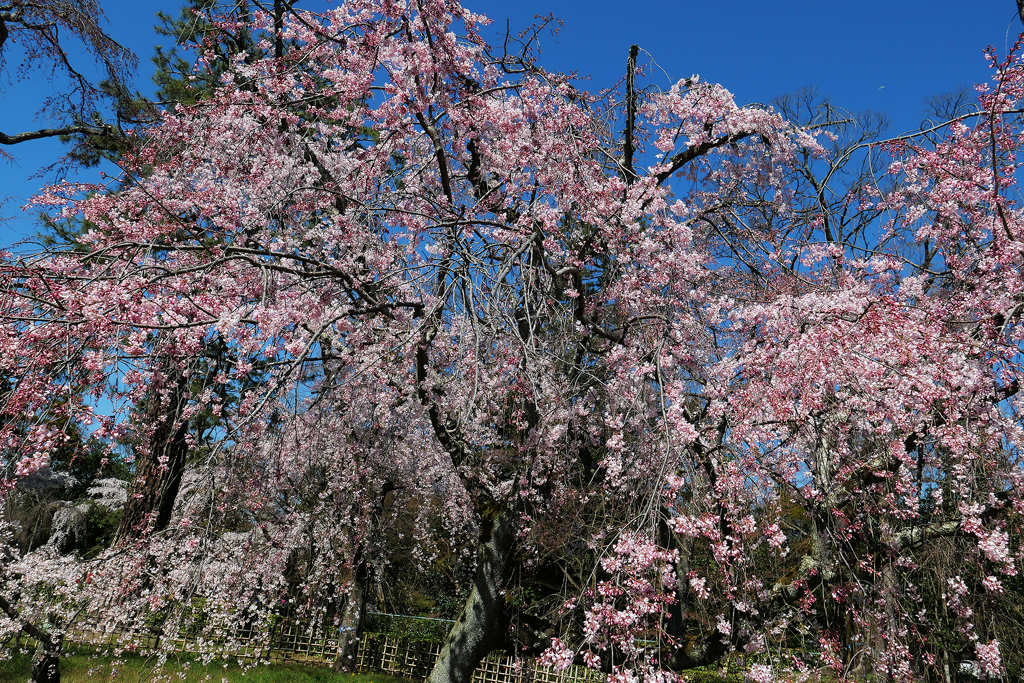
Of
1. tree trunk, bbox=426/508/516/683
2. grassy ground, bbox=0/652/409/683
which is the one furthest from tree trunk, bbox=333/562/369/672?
tree trunk, bbox=426/508/516/683

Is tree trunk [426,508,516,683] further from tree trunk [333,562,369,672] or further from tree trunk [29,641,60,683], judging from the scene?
tree trunk [333,562,369,672]

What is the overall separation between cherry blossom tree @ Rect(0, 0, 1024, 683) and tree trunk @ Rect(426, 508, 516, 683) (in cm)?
3

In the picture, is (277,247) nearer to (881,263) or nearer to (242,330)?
(242,330)

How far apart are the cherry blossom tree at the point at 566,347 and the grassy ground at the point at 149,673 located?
66.3 inches

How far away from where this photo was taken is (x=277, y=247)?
4.71 metres

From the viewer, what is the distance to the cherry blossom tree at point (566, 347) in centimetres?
393

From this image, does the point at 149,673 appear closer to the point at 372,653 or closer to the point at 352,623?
the point at 352,623

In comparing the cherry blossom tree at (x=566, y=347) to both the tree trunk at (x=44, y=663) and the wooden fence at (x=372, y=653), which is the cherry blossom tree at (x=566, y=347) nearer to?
the tree trunk at (x=44, y=663)

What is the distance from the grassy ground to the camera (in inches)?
306

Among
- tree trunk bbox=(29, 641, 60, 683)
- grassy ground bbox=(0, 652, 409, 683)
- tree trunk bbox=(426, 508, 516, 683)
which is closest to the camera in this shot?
tree trunk bbox=(426, 508, 516, 683)

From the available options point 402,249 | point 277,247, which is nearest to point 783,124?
point 402,249

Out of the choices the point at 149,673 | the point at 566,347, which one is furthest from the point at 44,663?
the point at 566,347

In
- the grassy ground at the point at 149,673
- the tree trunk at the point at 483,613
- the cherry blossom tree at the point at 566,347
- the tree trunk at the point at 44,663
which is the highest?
the cherry blossom tree at the point at 566,347

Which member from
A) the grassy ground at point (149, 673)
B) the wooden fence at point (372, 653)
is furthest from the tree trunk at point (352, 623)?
the grassy ground at point (149, 673)
